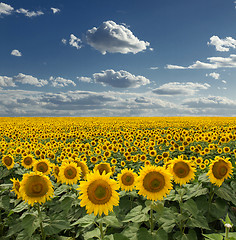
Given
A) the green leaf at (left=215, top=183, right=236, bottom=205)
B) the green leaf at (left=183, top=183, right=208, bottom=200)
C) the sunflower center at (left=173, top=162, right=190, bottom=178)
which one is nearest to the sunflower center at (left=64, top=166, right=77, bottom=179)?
the sunflower center at (left=173, top=162, right=190, bottom=178)

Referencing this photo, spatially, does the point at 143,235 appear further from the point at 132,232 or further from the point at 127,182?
the point at 127,182

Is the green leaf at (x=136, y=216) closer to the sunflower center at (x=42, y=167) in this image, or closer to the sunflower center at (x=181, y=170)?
the sunflower center at (x=181, y=170)

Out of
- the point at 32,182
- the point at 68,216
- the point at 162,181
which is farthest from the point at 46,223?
the point at 162,181

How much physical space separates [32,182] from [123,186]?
171cm

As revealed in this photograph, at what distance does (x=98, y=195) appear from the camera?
10.5ft

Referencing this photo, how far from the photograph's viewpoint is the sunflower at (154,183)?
11.3 ft

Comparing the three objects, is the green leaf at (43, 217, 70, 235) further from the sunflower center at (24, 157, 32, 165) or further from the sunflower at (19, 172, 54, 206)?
the sunflower center at (24, 157, 32, 165)

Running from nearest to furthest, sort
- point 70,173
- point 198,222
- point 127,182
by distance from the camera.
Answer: point 198,222 < point 127,182 < point 70,173

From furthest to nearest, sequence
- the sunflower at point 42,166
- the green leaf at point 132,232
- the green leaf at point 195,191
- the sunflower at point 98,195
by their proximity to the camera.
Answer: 1. the sunflower at point 42,166
2. the green leaf at point 195,191
3. the green leaf at point 132,232
4. the sunflower at point 98,195

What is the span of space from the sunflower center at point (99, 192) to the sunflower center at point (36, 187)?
1.20 m

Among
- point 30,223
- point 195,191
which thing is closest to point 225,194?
point 195,191

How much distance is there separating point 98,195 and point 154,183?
87cm

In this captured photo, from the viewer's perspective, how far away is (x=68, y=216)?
469 centimetres

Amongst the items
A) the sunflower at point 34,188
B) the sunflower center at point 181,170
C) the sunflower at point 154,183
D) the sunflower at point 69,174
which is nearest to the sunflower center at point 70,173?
the sunflower at point 69,174
